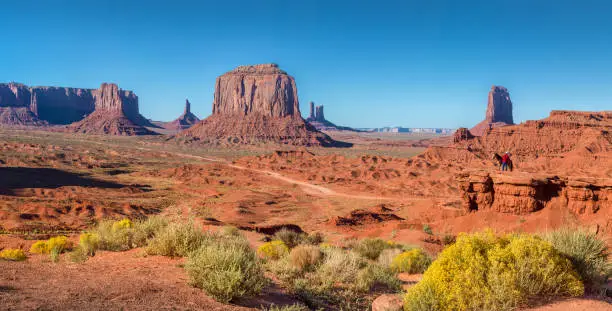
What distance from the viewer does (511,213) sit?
19969mm

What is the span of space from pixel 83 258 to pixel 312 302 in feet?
18.1

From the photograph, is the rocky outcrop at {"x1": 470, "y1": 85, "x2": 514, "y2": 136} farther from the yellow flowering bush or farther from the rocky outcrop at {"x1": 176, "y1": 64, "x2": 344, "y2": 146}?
the yellow flowering bush

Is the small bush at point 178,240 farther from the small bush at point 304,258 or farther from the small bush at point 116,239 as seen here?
the small bush at point 304,258

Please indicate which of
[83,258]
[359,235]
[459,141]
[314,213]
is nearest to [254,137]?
[459,141]

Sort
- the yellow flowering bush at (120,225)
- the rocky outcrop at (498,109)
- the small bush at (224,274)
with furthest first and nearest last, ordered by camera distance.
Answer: the rocky outcrop at (498,109), the yellow flowering bush at (120,225), the small bush at (224,274)

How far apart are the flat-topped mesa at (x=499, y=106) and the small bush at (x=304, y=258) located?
167 m

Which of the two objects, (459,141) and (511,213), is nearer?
(511,213)

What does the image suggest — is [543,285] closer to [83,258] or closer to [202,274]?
[202,274]

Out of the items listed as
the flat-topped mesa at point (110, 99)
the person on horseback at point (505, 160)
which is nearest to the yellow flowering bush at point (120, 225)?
the person on horseback at point (505, 160)

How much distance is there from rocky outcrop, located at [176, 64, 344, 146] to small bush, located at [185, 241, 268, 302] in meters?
113

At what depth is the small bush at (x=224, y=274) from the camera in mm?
6199

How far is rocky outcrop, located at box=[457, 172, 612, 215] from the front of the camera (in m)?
17.9

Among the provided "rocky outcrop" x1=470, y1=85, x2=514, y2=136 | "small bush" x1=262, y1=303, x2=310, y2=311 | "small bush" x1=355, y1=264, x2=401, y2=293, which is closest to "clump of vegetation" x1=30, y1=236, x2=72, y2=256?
"small bush" x1=262, y1=303, x2=310, y2=311

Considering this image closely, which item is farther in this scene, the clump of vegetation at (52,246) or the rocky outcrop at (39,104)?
the rocky outcrop at (39,104)
